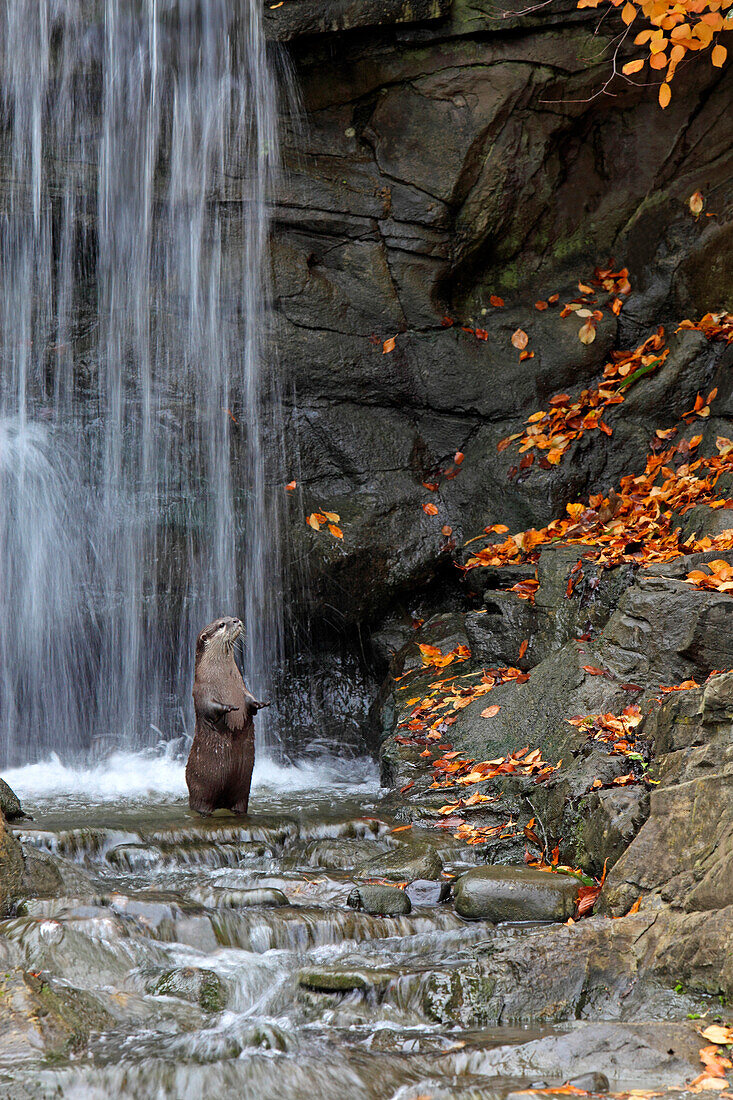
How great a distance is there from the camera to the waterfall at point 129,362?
31.4ft

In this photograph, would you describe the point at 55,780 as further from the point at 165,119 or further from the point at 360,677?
the point at 165,119

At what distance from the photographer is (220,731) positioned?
19.8 ft

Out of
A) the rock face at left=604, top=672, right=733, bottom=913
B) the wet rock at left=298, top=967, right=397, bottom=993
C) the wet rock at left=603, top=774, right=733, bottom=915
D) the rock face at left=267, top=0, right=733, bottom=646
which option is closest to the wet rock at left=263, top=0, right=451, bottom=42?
the rock face at left=267, top=0, right=733, bottom=646

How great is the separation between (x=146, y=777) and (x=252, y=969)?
15.6 ft

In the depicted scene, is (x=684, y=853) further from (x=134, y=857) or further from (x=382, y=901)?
(x=134, y=857)

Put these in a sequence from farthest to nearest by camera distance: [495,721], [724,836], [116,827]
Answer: [495,721], [116,827], [724,836]

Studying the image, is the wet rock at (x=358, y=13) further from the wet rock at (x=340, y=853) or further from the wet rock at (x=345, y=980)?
the wet rock at (x=345, y=980)

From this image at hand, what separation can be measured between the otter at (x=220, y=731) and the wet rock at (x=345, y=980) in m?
2.40

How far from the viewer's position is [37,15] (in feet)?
35.2

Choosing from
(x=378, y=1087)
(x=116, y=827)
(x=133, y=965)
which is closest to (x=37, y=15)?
(x=116, y=827)

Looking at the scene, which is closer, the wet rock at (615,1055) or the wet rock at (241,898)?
the wet rock at (615,1055)

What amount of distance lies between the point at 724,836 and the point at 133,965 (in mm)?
2500

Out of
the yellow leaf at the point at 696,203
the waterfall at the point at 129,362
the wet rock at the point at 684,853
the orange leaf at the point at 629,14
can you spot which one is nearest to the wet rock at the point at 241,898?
the wet rock at the point at 684,853

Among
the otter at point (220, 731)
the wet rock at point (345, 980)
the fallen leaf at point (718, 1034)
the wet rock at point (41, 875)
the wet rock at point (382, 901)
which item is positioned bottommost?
the wet rock at point (345, 980)
